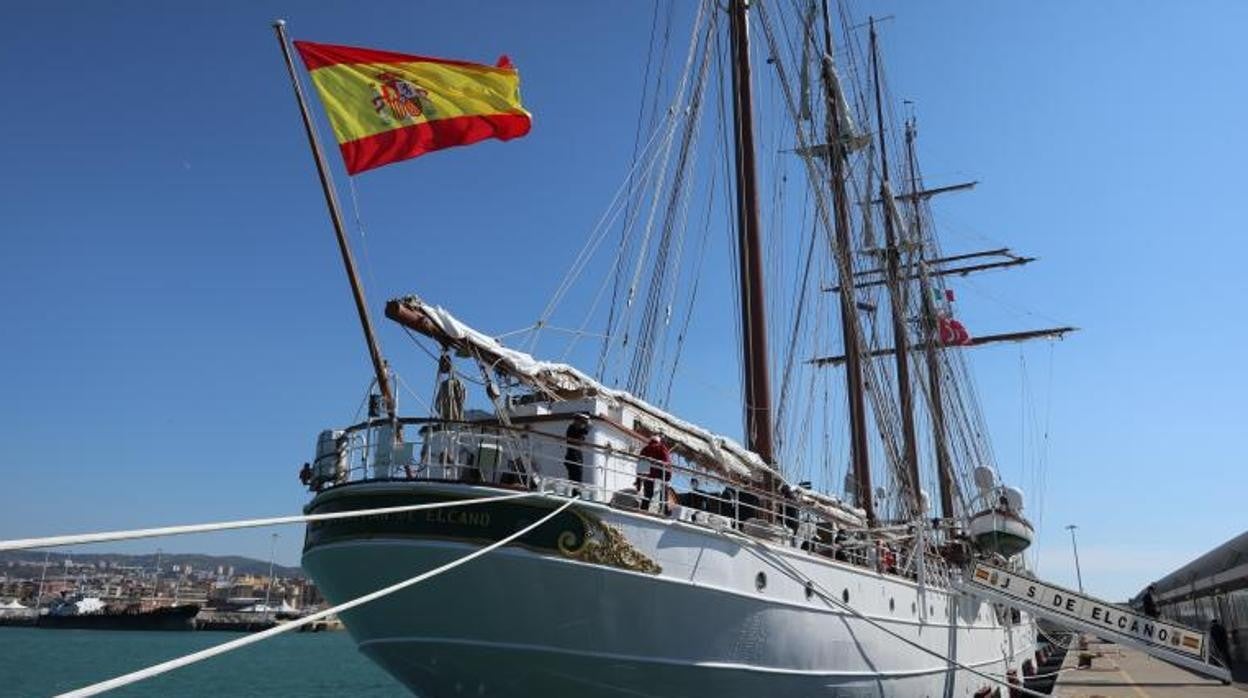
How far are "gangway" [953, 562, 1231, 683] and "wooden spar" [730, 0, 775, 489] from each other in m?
5.28

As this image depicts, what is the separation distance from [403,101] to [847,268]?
16.3 m

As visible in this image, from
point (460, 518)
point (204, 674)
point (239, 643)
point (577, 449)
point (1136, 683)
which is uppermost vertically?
point (577, 449)

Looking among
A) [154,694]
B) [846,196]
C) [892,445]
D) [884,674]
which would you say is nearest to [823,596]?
[884,674]

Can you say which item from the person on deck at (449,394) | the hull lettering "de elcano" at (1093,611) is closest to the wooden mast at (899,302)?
the hull lettering "de elcano" at (1093,611)

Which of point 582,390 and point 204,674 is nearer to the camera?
point 582,390

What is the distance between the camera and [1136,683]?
77.7ft

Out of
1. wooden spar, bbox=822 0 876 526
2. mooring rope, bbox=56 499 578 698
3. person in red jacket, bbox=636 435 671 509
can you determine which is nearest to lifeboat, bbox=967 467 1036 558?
wooden spar, bbox=822 0 876 526

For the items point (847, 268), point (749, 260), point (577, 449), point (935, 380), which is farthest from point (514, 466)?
point (935, 380)

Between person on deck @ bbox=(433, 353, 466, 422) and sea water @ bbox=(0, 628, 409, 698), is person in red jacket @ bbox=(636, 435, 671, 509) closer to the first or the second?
person on deck @ bbox=(433, 353, 466, 422)

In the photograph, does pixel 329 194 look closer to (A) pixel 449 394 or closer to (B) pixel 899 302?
(A) pixel 449 394

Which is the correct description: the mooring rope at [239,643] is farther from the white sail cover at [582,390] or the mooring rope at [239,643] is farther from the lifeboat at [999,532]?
the lifeboat at [999,532]

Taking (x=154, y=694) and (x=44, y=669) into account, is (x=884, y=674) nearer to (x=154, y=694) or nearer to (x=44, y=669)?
(x=154, y=694)

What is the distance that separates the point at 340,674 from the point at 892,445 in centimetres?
3497

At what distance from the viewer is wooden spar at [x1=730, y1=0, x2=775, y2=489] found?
16938mm
